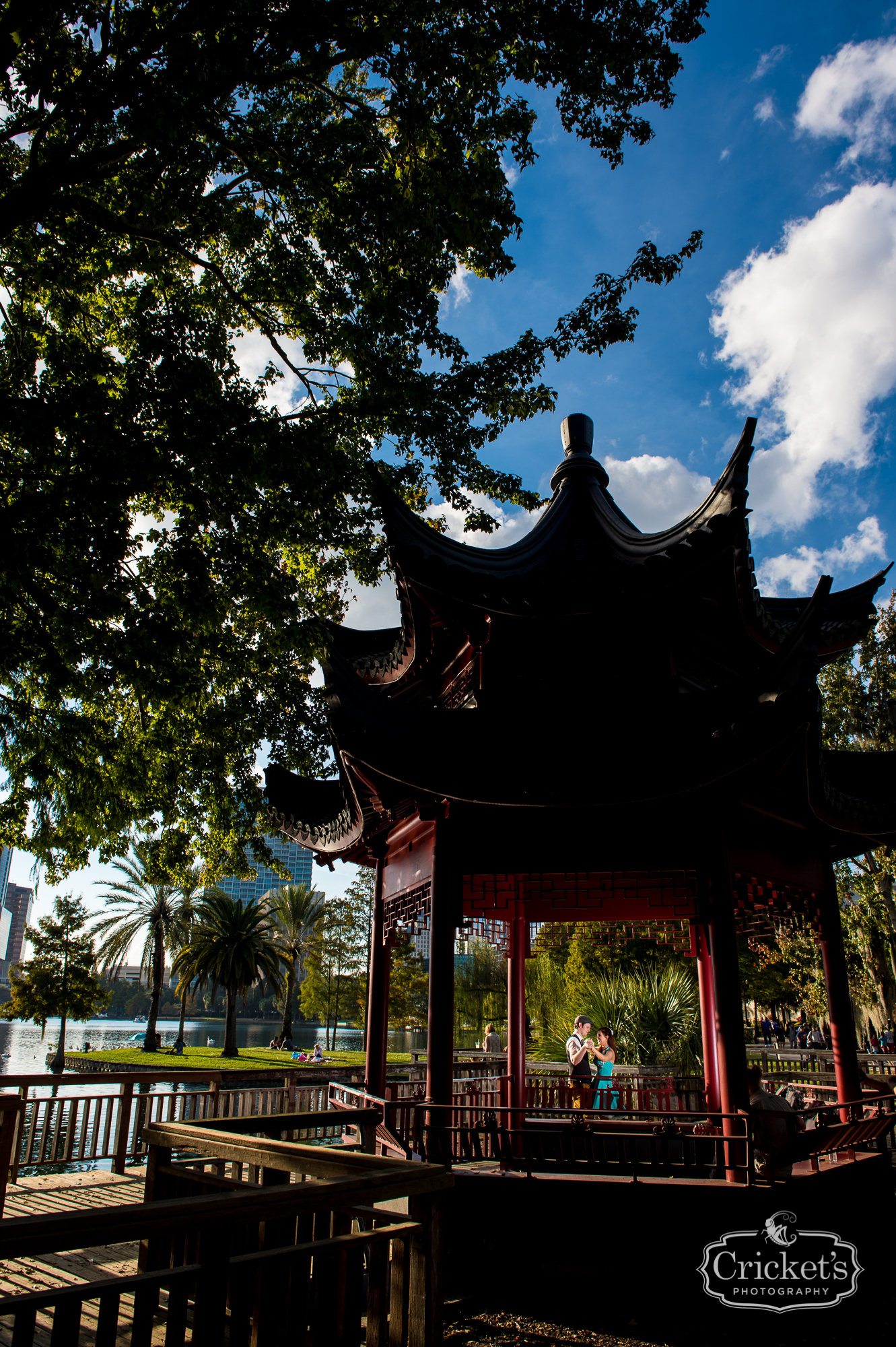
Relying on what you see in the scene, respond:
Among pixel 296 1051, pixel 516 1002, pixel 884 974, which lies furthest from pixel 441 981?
pixel 296 1051

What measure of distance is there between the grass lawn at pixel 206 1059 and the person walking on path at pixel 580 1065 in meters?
18.6

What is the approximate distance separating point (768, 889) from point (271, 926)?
3228cm

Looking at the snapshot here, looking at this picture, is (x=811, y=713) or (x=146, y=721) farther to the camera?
(x=146, y=721)

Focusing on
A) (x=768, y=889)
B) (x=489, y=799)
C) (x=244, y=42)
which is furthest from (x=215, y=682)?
(x=768, y=889)

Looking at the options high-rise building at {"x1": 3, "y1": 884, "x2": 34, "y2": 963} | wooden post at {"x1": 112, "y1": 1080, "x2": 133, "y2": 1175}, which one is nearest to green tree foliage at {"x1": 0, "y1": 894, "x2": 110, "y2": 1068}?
wooden post at {"x1": 112, "y1": 1080, "x2": 133, "y2": 1175}

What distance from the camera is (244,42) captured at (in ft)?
22.4

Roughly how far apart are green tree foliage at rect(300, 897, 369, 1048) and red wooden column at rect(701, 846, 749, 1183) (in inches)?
1334

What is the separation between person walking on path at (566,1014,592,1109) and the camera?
10.9m

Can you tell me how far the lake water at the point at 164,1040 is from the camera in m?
36.4

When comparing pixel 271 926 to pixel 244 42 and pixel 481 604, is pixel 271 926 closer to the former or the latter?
pixel 481 604

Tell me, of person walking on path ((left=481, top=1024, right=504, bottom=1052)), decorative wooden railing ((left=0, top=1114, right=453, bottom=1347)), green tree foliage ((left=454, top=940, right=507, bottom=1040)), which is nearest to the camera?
decorative wooden railing ((left=0, top=1114, right=453, bottom=1347))

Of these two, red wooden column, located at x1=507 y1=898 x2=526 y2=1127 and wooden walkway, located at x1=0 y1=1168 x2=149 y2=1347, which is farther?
red wooden column, located at x1=507 y1=898 x2=526 y2=1127

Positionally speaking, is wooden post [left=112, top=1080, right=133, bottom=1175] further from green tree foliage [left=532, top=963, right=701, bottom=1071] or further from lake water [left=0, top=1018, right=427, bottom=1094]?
green tree foliage [left=532, top=963, right=701, bottom=1071]

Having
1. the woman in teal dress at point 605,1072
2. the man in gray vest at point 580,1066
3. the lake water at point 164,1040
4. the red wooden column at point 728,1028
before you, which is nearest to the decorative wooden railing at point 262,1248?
the red wooden column at point 728,1028
